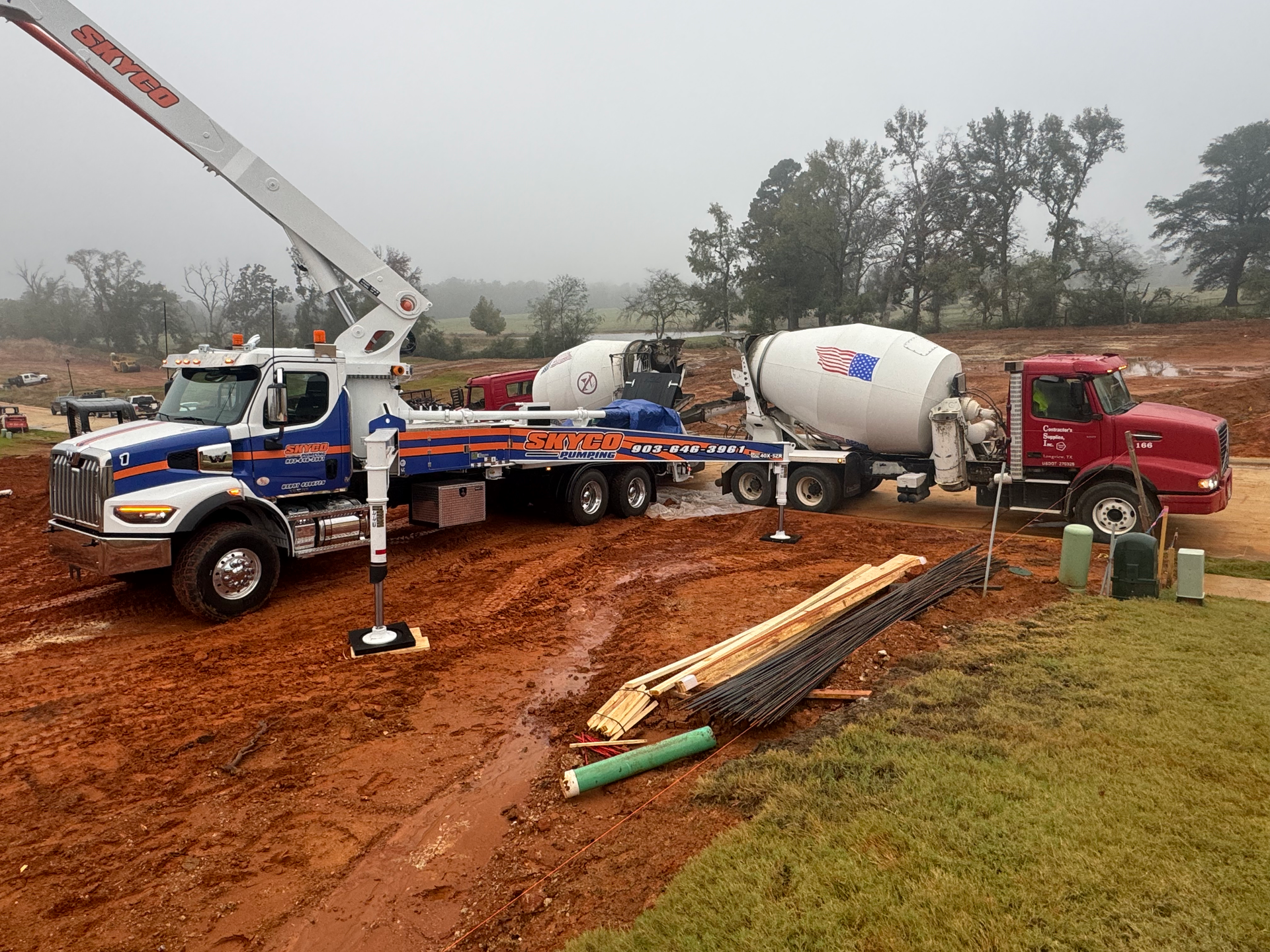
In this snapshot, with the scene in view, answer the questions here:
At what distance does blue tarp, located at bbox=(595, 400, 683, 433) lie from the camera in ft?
50.5

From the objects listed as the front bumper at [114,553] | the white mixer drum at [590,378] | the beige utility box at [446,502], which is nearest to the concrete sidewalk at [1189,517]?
the white mixer drum at [590,378]

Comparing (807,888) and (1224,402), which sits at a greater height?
(1224,402)

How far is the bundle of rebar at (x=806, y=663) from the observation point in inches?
229

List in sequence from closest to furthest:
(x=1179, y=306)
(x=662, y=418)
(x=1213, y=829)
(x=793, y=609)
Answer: (x=1213, y=829) → (x=793, y=609) → (x=662, y=418) → (x=1179, y=306)

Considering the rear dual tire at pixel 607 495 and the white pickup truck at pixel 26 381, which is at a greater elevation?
the white pickup truck at pixel 26 381

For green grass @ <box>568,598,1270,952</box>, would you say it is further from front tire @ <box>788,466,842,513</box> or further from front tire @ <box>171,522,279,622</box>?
front tire @ <box>788,466,842,513</box>

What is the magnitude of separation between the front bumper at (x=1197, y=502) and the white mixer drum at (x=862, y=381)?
3796mm

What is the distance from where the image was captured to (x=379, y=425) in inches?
394

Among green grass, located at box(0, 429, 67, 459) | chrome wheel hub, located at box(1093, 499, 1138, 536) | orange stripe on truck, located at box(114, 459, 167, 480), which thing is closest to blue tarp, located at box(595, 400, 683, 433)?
chrome wheel hub, located at box(1093, 499, 1138, 536)

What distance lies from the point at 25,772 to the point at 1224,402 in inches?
1061

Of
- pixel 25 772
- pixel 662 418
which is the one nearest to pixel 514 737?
pixel 25 772

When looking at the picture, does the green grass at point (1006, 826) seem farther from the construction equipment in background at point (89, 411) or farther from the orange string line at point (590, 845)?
the construction equipment in background at point (89, 411)

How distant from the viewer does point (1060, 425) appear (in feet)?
39.7

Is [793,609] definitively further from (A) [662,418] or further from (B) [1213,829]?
(A) [662,418]
